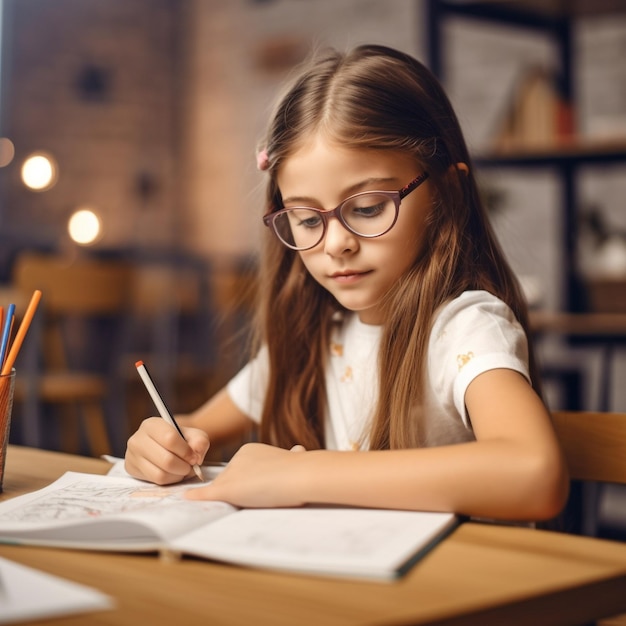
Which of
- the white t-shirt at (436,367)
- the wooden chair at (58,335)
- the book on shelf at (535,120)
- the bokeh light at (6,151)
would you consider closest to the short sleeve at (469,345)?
the white t-shirt at (436,367)

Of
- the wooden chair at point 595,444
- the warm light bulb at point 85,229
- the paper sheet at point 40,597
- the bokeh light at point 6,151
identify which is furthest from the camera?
the bokeh light at point 6,151

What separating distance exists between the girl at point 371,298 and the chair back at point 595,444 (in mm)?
63

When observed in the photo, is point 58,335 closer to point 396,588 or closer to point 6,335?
point 6,335

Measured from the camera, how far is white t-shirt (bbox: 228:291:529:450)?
934mm

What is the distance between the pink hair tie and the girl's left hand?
Result: 1.60ft

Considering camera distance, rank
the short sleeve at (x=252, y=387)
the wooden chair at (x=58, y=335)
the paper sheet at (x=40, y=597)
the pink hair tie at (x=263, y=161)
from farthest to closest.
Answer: the wooden chair at (x=58, y=335), the short sleeve at (x=252, y=387), the pink hair tie at (x=263, y=161), the paper sheet at (x=40, y=597)

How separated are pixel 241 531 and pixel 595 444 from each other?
1.62 feet

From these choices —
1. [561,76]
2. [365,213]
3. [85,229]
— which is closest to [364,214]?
[365,213]

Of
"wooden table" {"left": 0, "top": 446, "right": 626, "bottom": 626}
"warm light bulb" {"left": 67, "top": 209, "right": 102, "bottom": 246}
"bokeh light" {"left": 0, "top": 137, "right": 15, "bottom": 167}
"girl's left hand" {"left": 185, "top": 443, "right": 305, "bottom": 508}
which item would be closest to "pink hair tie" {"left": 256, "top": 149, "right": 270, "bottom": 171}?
"girl's left hand" {"left": 185, "top": 443, "right": 305, "bottom": 508}

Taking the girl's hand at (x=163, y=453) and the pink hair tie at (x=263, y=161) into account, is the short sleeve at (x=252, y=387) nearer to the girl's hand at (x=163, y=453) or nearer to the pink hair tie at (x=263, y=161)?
the pink hair tie at (x=263, y=161)

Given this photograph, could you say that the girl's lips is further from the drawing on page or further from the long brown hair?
the drawing on page

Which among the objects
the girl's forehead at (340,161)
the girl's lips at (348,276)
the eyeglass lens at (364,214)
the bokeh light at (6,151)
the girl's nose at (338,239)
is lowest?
the girl's lips at (348,276)

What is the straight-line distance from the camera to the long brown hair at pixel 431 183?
1.04m

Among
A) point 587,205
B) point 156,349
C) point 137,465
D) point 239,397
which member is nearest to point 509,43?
point 587,205
